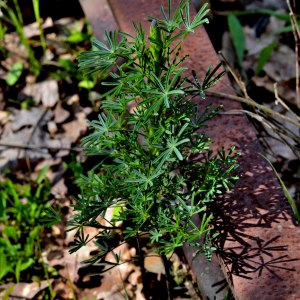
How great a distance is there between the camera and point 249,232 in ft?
4.05

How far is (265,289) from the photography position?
111cm

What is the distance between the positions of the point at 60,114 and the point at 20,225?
3.25ft

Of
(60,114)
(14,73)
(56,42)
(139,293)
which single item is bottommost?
(139,293)

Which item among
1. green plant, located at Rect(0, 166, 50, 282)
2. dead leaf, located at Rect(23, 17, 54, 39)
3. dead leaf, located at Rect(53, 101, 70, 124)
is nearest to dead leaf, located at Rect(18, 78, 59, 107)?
dead leaf, located at Rect(53, 101, 70, 124)

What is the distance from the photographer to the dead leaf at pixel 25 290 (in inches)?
72.8

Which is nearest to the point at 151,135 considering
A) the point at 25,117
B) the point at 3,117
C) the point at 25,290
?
the point at 25,290

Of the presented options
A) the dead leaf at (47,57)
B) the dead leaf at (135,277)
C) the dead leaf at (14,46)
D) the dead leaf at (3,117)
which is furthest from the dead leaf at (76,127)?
the dead leaf at (135,277)

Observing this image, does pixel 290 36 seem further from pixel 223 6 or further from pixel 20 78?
pixel 20 78

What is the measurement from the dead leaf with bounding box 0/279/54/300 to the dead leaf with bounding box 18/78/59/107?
4.86 ft

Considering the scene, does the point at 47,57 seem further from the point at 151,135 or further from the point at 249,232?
the point at 249,232

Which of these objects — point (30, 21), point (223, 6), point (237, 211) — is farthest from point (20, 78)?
point (237, 211)

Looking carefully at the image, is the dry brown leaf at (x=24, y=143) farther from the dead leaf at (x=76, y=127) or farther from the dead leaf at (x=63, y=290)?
the dead leaf at (x=63, y=290)

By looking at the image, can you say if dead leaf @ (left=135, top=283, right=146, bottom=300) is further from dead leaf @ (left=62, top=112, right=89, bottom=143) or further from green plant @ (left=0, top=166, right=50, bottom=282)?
dead leaf @ (left=62, top=112, right=89, bottom=143)

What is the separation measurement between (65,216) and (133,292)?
2.58 feet
